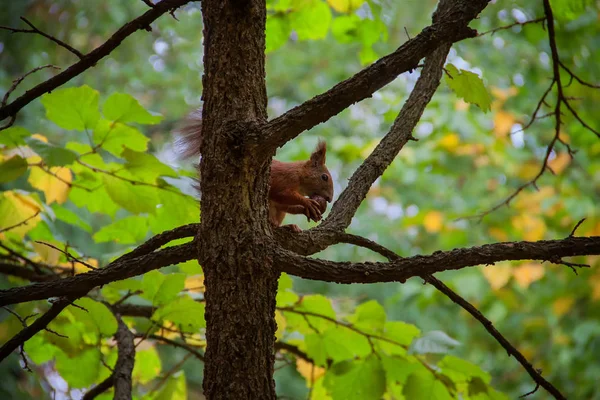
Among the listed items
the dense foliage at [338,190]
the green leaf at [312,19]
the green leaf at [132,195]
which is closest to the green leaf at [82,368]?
the dense foliage at [338,190]

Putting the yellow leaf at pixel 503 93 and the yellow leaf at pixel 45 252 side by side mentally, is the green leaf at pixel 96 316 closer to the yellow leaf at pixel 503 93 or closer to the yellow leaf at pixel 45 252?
the yellow leaf at pixel 45 252

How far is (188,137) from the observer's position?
6.57ft

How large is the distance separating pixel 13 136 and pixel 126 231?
48 centimetres

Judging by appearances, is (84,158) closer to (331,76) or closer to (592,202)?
(592,202)

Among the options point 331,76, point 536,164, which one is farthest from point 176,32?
point 536,164

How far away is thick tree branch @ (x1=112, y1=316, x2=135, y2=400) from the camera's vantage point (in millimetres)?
1464

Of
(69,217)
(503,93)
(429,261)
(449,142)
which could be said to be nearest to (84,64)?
(429,261)

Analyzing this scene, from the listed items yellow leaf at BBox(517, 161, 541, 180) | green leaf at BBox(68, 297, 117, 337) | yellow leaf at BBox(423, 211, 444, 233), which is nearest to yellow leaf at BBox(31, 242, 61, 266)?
green leaf at BBox(68, 297, 117, 337)

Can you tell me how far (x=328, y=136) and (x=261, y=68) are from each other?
577 centimetres

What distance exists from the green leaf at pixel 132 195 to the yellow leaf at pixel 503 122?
4987 mm

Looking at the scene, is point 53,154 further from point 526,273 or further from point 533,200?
point 533,200

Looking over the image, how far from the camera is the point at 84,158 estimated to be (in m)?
1.95

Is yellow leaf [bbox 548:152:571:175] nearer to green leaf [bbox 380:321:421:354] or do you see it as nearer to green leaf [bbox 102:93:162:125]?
green leaf [bbox 380:321:421:354]

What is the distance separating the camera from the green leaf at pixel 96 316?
5.18 ft
